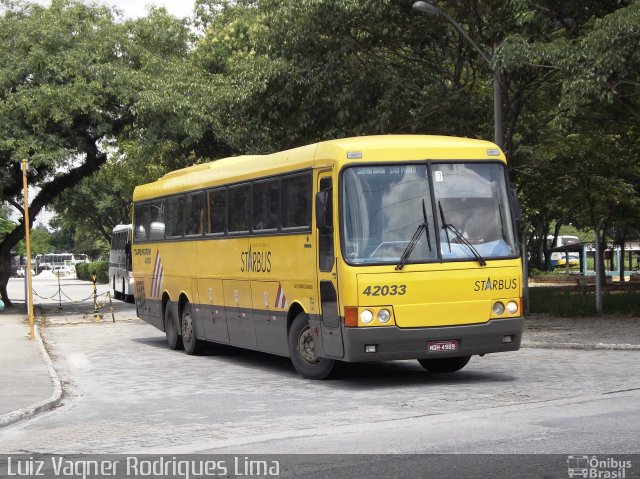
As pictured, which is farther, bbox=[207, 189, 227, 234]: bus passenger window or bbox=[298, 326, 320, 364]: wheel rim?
bbox=[207, 189, 227, 234]: bus passenger window

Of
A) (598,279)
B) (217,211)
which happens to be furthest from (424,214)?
(598,279)

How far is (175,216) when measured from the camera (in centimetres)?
2116

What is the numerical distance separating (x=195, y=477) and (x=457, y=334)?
635cm

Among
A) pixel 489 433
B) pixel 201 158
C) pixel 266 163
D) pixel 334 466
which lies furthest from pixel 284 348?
pixel 201 158

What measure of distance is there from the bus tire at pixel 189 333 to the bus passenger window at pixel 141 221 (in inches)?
123

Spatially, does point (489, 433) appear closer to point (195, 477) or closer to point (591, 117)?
point (195, 477)

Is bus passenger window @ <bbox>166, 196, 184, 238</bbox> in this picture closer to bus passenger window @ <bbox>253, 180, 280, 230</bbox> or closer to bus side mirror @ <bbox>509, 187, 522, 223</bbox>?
bus passenger window @ <bbox>253, 180, 280, 230</bbox>

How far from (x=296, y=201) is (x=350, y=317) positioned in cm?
236

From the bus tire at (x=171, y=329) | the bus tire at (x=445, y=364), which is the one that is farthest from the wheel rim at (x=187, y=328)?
the bus tire at (x=445, y=364)

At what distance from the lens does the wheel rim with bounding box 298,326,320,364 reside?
1514 centimetres

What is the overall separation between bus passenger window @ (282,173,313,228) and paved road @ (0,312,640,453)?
2.11 m

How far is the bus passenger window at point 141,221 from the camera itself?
23391 mm

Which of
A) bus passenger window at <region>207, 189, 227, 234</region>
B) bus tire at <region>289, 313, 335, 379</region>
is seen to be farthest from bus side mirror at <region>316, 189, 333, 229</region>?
bus passenger window at <region>207, 189, 227, 234</region>

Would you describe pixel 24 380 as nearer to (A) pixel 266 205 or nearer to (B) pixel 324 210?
(A) pixel 266 205
